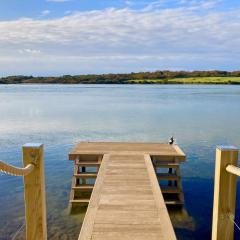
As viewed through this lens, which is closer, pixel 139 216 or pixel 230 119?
pixel 139 216

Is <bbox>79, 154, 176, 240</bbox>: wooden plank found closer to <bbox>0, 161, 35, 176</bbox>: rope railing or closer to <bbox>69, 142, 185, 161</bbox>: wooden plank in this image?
<bbox>0, 161, 35, 176</bbox>: rope railing

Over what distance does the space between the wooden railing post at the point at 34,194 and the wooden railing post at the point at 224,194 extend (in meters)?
2.28

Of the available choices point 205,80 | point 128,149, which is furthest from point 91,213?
point 205,80

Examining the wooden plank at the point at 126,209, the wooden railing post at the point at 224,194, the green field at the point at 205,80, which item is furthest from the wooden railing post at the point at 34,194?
the green field at the point at 205,80

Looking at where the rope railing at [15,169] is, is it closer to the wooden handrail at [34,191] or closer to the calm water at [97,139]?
the wooden handrail at [34,191]

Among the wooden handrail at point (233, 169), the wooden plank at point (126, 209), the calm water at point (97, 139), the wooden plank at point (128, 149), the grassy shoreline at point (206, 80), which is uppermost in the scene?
the wooden handrail at point (233, 169)

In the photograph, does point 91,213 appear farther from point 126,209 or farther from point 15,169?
point 15,169

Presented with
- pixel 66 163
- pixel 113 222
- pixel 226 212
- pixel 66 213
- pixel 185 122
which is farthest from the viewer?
pixel 185 122

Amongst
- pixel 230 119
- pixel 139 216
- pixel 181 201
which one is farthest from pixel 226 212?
pixel 230 119

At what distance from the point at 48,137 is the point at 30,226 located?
20.1 metres

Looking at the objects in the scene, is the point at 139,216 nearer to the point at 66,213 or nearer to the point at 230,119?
the point at 66,213

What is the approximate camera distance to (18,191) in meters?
13.8

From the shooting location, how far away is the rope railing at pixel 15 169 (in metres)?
3.80

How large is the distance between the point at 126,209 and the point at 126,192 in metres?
1.15
